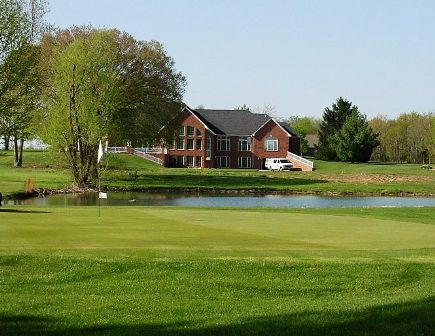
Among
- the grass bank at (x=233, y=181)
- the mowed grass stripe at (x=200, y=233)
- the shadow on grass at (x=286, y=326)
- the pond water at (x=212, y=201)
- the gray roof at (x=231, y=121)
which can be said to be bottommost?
the shadow on grass at (x=286, y=326)

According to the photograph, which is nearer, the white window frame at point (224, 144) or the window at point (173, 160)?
the window at point (173, 160)

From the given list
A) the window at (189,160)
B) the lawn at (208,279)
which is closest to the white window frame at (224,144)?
the window at (189,160)

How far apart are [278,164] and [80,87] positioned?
167ft

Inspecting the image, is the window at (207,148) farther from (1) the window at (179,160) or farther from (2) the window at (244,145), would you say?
(2) the window at (244,145)

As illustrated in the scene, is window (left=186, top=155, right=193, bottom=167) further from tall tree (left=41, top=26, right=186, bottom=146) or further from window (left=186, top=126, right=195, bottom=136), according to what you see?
tall tree (left=41, top=26, right=186, bottom=146)

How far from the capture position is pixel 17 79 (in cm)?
4928

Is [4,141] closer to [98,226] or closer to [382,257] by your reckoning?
[98,226]

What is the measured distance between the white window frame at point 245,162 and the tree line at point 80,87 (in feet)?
127

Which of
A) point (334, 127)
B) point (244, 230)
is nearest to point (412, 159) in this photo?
point (334, 127)

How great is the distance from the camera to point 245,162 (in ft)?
390

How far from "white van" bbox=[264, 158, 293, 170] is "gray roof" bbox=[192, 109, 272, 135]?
8615 millimetres

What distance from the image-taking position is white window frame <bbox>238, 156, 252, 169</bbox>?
118m

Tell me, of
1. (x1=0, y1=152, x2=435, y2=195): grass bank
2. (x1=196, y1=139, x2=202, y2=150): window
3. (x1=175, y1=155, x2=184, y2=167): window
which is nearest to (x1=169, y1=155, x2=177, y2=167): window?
(x1=175, y1=155, x2=184, y2=167): window

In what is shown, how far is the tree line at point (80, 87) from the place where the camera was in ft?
164
